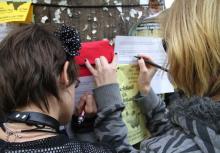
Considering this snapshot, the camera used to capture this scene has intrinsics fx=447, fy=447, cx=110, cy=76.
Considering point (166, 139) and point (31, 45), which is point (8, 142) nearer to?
point (31, 45)

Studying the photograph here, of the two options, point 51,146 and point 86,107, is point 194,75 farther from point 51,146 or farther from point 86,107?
point 86,107

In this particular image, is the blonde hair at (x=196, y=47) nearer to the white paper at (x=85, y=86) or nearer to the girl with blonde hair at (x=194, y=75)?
the girl with blonde hair at (x=194, y=75)

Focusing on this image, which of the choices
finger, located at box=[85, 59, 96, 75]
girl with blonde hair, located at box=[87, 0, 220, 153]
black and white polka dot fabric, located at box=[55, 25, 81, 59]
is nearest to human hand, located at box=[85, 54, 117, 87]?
finger, located at box=[85, 59, 96, 75]

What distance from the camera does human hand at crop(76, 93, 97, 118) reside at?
157cm

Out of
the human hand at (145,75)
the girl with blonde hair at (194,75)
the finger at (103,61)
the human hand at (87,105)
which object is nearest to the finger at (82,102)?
the human hand at (87,105)

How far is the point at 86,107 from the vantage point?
158 cm

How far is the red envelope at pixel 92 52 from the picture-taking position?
1551mm

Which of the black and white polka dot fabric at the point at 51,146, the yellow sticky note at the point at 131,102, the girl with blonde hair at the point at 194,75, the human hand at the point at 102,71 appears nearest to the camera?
the girl with blonde hair at the point at 194,75

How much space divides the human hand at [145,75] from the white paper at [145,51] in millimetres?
25

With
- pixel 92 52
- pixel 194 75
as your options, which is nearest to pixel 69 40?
pixel 92 52

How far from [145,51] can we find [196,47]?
62 cm

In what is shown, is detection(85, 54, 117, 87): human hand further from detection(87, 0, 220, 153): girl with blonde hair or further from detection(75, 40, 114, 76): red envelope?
detection(87, 0, 220, 153): girl with blonde hair

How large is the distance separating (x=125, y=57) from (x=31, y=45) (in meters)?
0.42

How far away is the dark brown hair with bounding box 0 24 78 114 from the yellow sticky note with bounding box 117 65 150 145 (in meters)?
0.34
